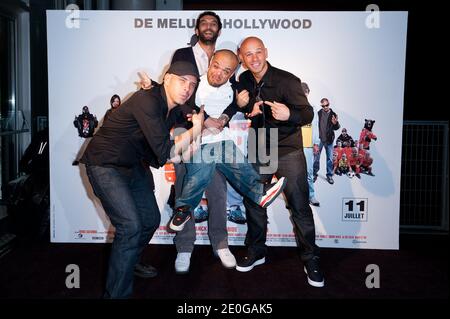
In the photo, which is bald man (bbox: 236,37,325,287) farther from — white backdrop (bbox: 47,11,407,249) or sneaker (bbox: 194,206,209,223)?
sneaker (bbox: 194,206,209,223)

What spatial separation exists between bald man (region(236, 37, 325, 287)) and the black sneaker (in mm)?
601

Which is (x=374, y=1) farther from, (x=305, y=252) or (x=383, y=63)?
(x=305, y=252)

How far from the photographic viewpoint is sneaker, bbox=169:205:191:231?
2996 mm

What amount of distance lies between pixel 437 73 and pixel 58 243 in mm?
5146

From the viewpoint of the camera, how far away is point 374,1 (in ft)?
22.4

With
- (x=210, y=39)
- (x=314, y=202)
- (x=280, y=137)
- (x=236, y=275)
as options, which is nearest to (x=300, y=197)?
(x=280, y=137)

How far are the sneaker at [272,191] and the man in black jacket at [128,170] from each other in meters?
0.71

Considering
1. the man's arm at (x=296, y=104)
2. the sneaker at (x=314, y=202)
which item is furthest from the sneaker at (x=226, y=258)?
the man's arm at (x=296, y=104)

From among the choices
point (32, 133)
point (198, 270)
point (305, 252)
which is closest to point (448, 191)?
point (305, 252)

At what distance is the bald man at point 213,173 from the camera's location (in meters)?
3.10

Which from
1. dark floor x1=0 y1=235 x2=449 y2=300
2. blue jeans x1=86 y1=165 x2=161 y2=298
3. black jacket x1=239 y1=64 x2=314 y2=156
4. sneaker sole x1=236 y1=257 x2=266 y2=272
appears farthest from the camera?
sneaker sole x1=236 y1=257 x2=266 y2=272

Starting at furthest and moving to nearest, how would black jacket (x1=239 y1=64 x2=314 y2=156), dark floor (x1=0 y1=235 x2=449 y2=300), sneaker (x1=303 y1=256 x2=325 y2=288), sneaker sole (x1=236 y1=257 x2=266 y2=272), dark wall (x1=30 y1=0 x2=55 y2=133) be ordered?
dark wall (x1=30 y1=0 x2=55 y2=133)
sneaker sole (x1=236 y1=257 x2=266 y2=272)
black jacket (x1=239 y1=64 x2=314 y2=156)
sneaker (x1=303 y1=256 x2=325 y2=288)
dark floor (x1=0 y1=235 x2=449 y2=300)

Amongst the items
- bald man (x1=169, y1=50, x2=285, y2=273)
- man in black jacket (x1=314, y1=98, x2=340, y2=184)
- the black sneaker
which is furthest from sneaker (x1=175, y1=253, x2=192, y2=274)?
man in black jacket (x1=314, y1=98, x2=340, y2=184)

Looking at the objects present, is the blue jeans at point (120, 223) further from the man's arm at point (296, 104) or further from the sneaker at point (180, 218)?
the man's arm at point (296, 104)
